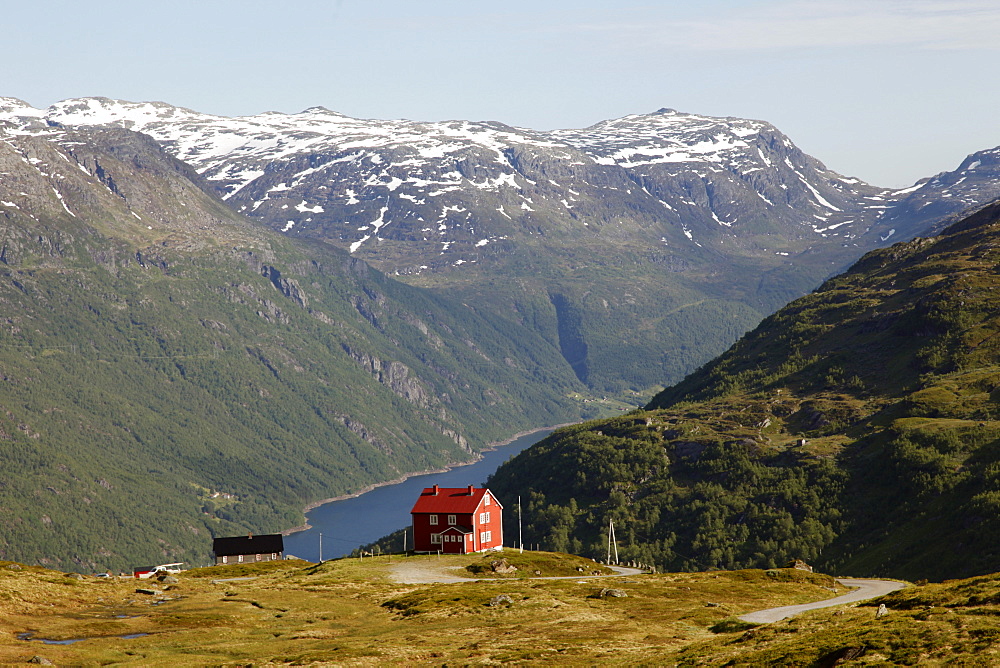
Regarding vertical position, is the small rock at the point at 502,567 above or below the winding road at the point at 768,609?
above

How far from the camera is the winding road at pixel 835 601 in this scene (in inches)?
3408

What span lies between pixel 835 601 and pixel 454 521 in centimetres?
6819

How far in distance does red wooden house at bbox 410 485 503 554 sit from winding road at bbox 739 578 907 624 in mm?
51283

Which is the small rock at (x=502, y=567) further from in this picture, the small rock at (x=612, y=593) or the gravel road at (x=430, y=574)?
the small rock at (x=612, y=593)

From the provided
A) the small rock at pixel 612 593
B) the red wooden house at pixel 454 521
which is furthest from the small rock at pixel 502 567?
the small rock at pixel 612 593

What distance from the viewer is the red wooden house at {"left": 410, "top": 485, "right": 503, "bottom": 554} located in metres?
155

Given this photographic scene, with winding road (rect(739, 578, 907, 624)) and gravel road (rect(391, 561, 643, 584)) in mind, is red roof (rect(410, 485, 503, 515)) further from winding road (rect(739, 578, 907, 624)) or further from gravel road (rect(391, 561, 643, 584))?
winding road (rect(739, 578, 907, 624))

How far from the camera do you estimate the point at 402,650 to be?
3246 inches

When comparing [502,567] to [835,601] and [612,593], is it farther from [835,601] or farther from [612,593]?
[835,601]

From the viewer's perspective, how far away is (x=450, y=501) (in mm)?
157000

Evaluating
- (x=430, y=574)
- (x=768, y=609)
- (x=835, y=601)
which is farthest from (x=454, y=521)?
(x=835, y=601)

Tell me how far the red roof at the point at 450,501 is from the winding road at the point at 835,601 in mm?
51778

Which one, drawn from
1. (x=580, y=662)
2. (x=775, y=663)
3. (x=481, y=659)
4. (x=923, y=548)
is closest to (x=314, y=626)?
(x=481, y=659)

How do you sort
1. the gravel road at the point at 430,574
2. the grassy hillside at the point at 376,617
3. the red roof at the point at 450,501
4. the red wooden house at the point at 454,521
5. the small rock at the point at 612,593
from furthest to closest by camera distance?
the red roof at the point at 450,501
the red wooden house at the point at 454,521
the gravel road at the point at 430,574
the small rock at the point at 612,593
the grassy hillside at the point at 376,617
